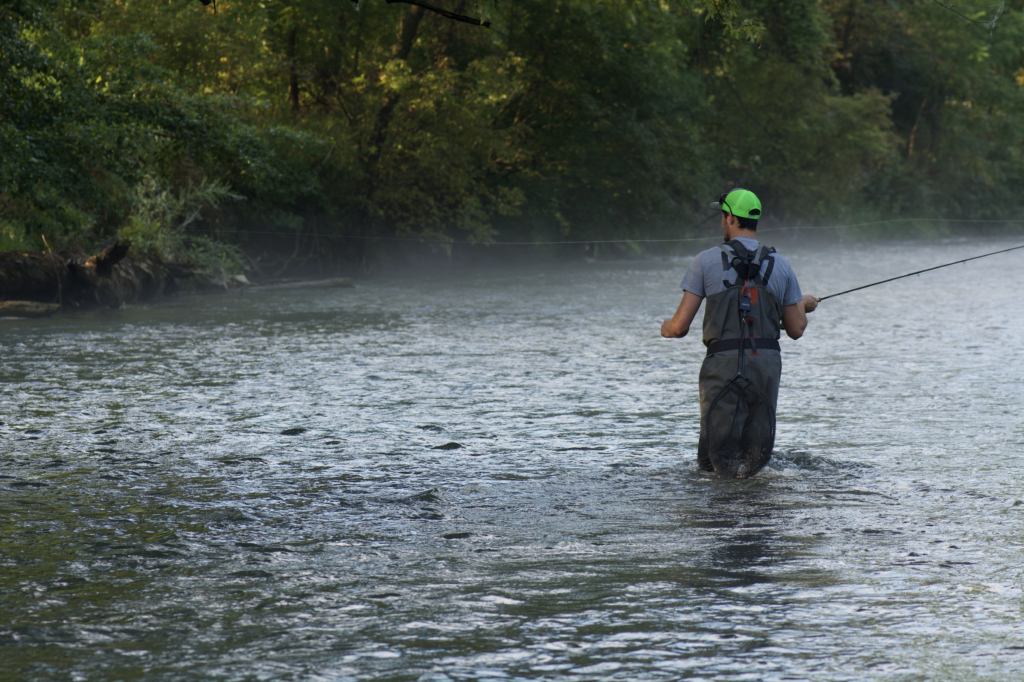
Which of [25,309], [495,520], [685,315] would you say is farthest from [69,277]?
[685,315]

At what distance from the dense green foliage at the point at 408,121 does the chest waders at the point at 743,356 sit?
2052 mm

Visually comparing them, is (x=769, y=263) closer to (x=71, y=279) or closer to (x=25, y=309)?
(x=25, y=309)

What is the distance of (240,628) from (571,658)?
1256 millimetres

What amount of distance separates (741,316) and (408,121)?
81.5ft

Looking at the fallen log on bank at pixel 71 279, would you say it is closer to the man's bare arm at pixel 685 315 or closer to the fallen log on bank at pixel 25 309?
the fallen log on bank at pixel 25 309

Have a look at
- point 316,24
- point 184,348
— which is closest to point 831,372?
point 184,348

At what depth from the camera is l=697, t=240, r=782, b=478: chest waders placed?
261 inches

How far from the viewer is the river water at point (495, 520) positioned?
13.9ft

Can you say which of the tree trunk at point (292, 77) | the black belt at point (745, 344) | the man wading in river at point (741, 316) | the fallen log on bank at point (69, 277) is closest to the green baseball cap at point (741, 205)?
the man wading in river at point (741, 316)

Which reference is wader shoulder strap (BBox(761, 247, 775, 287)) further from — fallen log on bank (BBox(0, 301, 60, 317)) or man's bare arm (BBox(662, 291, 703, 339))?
fallen log on bank (BBox(0, 301, 60, 317))

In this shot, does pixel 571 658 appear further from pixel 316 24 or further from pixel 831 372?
pixel 316 24

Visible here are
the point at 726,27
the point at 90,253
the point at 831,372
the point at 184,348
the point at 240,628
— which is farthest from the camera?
the point at 90,253

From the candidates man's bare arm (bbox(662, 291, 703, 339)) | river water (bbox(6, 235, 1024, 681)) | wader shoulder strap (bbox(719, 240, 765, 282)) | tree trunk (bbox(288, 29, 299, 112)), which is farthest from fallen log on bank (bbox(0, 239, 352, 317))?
wader shoulder strap (bbox(719, 240, 765, 282))

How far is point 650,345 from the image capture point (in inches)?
595
